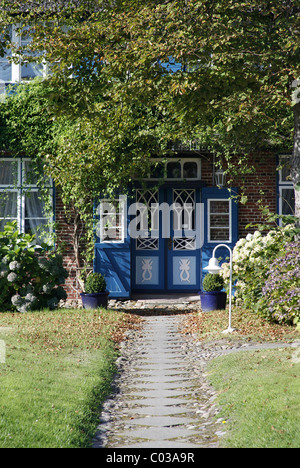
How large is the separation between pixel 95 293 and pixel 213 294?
84.2 inches

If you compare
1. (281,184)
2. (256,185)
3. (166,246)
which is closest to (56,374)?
(166,246)

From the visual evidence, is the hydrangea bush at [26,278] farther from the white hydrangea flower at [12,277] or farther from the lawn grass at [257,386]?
the lawn grass at [257,386]

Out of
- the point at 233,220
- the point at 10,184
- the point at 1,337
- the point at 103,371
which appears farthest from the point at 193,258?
the point at 103,371

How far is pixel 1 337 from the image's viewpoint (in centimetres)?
841

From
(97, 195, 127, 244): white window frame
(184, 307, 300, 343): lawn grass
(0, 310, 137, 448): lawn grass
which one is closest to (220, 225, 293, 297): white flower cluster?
(184, 307, 300, 343): lawn grass

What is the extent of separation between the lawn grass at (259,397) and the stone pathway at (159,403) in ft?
0.50

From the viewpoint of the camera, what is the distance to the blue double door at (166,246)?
13.5 metres

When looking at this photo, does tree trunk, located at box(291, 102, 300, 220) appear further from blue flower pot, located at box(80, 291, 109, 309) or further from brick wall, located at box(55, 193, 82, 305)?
brick wall, located at box(55, 193, 82, 305)

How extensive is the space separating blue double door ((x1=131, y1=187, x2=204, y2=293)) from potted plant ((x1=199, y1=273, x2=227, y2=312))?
2.12 meters

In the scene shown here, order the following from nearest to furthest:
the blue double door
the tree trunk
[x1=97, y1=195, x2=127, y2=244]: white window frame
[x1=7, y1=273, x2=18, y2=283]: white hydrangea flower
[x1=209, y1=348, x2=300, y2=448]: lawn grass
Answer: [x1=209, y1=348, x2=300, y2=448]: lawn grass, the tree trunk, [x1=7, y1=273, x2=18, y2=283]: white hydrangea flower, [x1=97, y1=195, x2=127, y2=244]: white window frame, the blue double door

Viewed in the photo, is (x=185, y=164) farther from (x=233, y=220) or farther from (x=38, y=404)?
(x=38, y=404)

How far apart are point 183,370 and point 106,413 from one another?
6.30ft

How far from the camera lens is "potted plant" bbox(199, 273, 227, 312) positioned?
→ 1123cm

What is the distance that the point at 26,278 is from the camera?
37.6 feet
